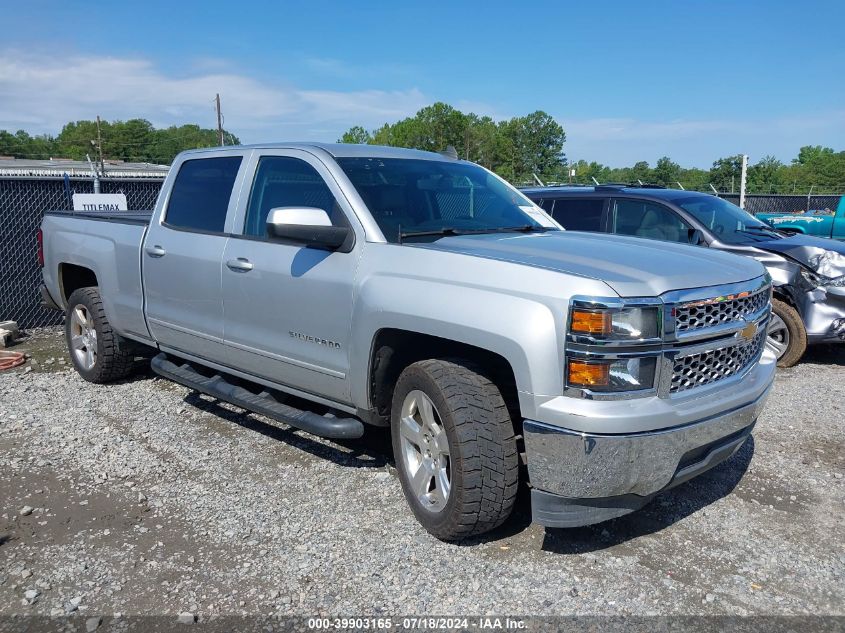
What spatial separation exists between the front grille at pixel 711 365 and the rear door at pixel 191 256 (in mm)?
2878

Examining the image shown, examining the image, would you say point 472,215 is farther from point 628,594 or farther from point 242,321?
point 628,594

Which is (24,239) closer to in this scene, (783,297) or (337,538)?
(337,538)

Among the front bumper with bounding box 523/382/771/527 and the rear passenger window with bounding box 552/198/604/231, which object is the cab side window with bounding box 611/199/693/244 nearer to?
the rear passenger window with bounding box 552/198/604/231

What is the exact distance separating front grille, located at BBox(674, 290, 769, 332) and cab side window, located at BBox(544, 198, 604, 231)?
438 cm

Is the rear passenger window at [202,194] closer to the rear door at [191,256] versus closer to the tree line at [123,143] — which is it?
the rear door at [191,256]

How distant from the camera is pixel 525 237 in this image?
4.14m

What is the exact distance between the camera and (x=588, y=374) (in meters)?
3.04

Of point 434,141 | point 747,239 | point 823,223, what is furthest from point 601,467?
point 434,141

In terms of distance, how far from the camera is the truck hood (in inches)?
125

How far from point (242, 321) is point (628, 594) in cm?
272

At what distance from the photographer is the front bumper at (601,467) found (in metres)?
3.04

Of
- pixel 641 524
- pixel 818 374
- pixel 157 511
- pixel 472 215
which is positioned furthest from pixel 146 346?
pixel 818 374

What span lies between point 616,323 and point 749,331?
3.27 ft

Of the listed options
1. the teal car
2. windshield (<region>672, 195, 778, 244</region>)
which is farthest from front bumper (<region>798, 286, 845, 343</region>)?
the teal car
